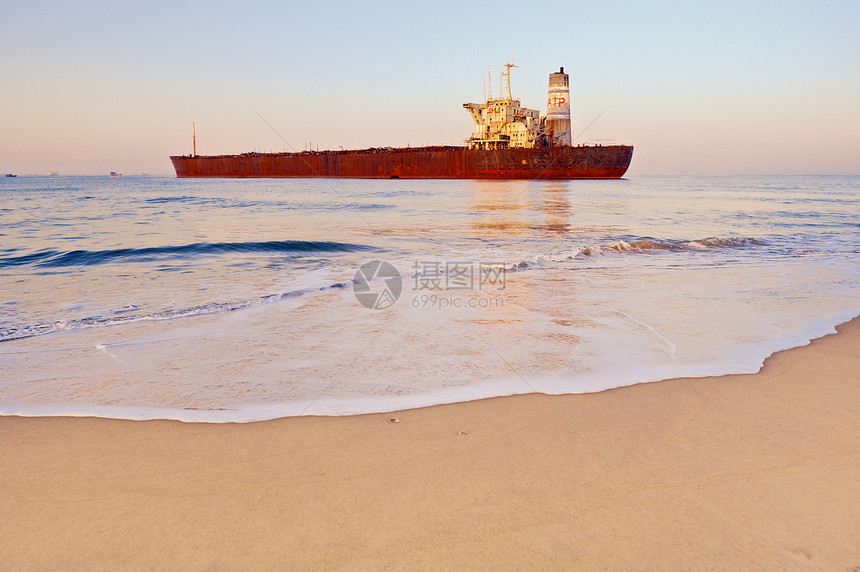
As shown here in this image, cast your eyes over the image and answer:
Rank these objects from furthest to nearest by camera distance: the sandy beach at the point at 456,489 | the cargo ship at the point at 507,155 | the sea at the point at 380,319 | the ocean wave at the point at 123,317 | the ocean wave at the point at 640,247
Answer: the cargo ship at the point at 507,155 → the ocean wave at the point at 640,247 → the ocean wave at the point at 123,317 → the sea at the point at 380,319 → the sandy beach at the point at 456,489

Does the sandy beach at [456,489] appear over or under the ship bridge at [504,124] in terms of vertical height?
under

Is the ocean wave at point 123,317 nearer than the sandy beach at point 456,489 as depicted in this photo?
No

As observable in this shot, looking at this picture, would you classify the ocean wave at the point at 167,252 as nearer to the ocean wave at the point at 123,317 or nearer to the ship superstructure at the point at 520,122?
the ocean wave at the point at 123,317

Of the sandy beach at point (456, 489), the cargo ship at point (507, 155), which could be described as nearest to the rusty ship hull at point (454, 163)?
the cargo ship at point (507, 155)

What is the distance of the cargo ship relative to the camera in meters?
52.4

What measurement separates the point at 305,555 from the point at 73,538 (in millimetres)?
854

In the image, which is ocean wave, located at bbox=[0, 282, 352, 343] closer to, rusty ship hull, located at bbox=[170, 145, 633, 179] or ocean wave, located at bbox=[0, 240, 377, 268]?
ocean wave, located at bbox=[0, 240, 377, 268]

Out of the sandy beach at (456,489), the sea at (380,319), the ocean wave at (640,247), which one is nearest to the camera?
the sandy beach at (456,489)

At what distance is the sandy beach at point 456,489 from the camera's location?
1.70 metres

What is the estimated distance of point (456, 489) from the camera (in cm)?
205

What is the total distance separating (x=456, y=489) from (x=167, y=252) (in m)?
11.1

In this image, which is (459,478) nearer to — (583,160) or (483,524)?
(483,524)

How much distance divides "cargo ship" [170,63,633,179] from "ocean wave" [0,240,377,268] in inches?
1712

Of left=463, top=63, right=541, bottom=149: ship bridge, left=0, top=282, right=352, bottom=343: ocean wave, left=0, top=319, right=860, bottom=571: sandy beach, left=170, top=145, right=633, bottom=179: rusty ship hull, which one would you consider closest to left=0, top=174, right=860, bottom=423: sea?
left=0, top=282, right=352, bottom=343: ocean wave
